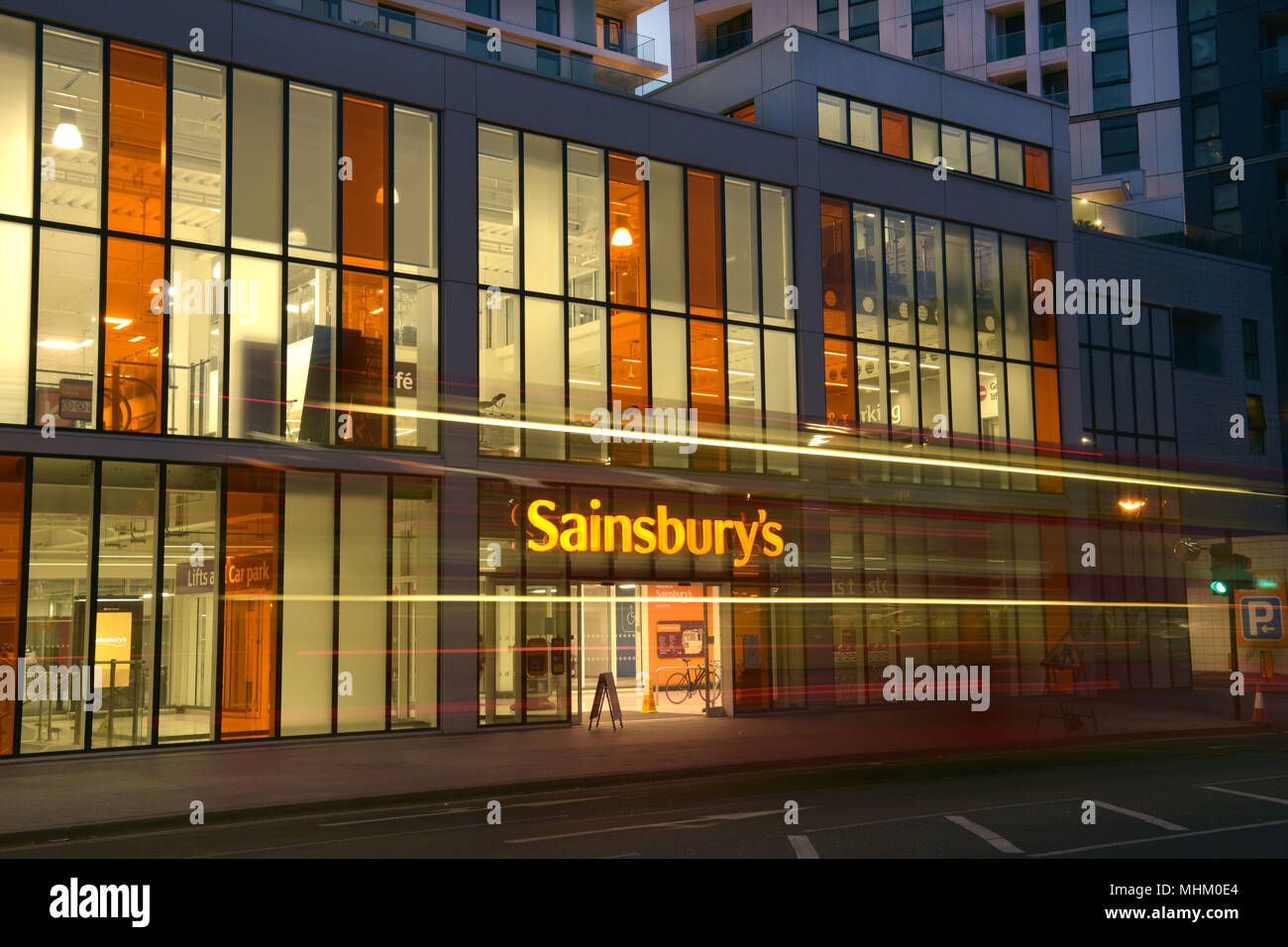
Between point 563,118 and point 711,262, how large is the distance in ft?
15.6

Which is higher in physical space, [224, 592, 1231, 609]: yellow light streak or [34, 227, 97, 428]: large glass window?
[34, 227, 97, 428]: large glass window

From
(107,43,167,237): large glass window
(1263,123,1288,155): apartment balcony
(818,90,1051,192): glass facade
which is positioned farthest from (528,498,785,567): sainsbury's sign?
(1263,123,1288,155): apartment balcony

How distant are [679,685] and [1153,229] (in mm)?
22792

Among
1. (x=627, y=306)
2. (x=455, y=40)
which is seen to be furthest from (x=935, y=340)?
(x=455, y=40)

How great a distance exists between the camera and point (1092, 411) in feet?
122

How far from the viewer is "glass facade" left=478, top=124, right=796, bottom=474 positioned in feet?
84.9

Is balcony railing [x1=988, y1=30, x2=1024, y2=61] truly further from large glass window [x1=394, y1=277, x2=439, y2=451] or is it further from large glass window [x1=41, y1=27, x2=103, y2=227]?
large glass window [x1=41, y1=27, x2=103, y2=227]

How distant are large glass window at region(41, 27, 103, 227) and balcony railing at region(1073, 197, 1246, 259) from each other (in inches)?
1101

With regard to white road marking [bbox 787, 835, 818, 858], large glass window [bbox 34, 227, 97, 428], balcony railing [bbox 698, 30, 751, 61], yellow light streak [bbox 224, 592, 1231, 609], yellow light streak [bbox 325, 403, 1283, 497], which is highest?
balcony railing [bbox 698, 30, 751, 61]

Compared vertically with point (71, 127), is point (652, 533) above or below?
below

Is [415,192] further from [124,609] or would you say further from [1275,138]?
[1275,138]

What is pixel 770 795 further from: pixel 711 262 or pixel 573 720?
pixel 711 262

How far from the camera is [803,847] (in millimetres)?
11016

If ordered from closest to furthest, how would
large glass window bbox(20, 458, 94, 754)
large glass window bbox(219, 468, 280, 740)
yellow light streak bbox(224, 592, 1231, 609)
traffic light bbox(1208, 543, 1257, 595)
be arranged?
large glass window bbox(20, 458, 94, 754) < large glass window bbox(219, 468, 280, 740) < yellow light streak bbox(224, 592, 1231, 609) < traffic light bbox(1208, 543, 1257, 595)
